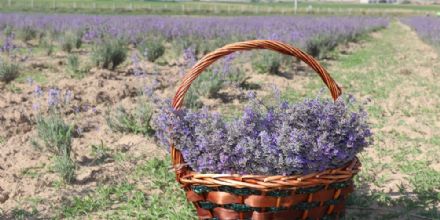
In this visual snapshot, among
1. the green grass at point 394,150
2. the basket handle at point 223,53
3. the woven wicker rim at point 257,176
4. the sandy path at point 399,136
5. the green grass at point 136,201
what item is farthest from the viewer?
the sandy path at point 399,136

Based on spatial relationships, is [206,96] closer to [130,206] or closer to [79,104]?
[79,104]

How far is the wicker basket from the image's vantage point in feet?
8.07

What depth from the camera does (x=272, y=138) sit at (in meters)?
2.67

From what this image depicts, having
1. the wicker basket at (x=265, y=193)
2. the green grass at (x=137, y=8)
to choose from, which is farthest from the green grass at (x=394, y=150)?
the green grass at (x=137, y=8)

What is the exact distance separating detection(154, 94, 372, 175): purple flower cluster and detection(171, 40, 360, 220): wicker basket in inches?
2.8

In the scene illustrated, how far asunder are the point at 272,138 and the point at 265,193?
313 mm

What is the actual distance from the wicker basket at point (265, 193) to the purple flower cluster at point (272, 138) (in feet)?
0.23

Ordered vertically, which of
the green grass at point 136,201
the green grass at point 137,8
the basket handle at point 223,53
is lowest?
the green grass at point 136,201

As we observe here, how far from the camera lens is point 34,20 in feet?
48.9

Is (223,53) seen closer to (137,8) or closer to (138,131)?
(138,131)

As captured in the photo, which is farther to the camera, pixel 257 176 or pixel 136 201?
pixel 136 201

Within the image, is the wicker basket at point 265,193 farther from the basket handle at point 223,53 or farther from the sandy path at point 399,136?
the sandy path at point 399,136

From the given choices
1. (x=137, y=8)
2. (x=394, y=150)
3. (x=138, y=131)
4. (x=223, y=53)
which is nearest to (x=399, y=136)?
(x=394, y=150)

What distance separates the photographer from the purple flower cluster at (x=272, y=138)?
254 cm
